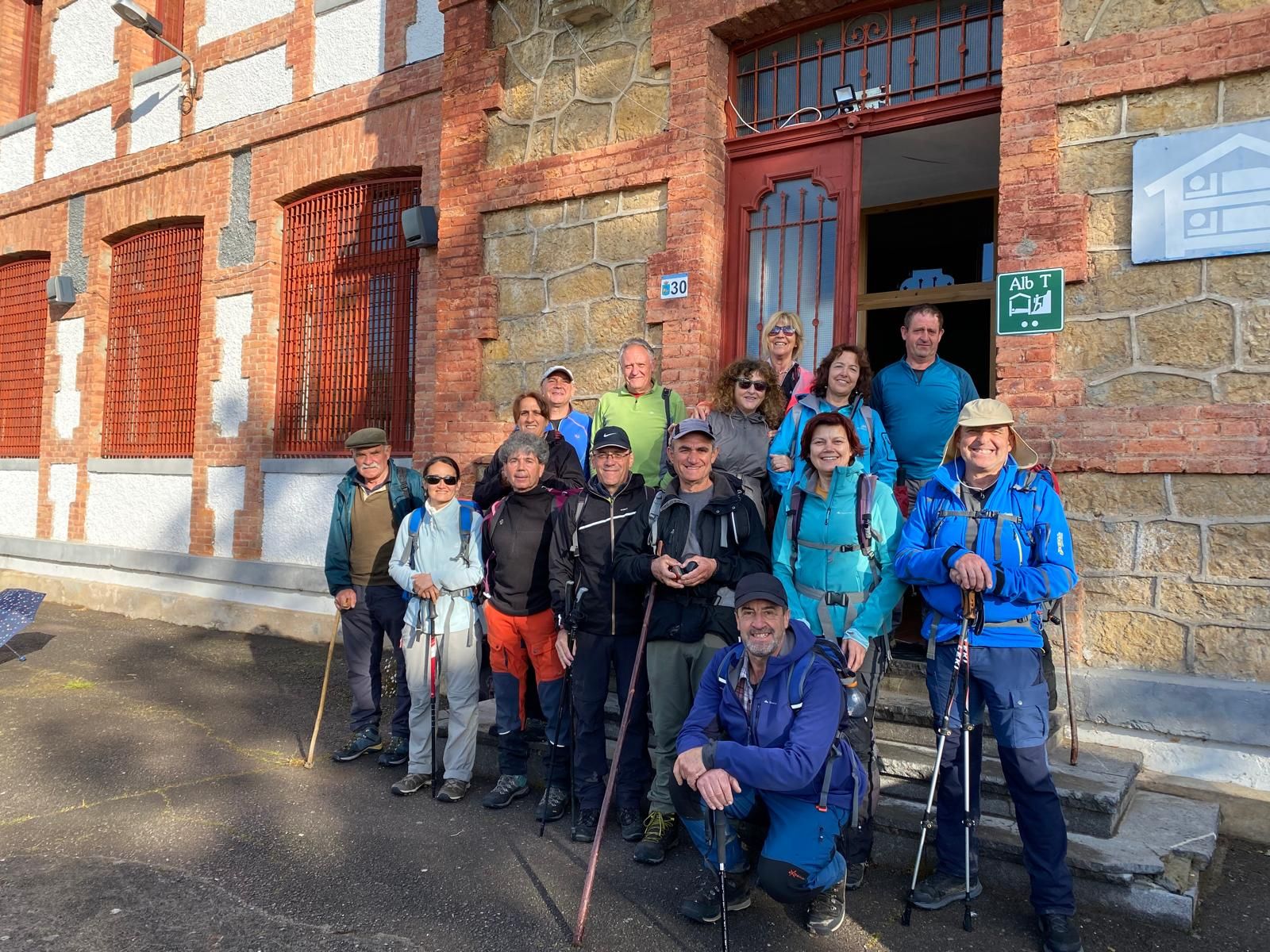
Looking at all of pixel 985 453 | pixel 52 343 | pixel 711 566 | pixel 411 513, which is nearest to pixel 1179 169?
pixel 985 453

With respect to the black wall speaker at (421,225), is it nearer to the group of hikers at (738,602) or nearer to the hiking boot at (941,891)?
the group of hikers at (738,602)

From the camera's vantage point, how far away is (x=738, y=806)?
11.5 feet

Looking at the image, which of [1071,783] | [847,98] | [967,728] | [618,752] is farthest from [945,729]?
[847,98]

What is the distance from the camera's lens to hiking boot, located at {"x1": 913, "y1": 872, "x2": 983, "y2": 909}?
143 inches

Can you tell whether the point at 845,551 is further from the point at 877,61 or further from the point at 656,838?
the point at 877,61

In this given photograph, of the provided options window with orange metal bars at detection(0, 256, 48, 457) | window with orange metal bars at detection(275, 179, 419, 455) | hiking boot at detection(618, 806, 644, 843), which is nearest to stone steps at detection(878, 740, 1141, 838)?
hiking boot at detection(618, 806, 644, 843)

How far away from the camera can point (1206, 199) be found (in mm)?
4836

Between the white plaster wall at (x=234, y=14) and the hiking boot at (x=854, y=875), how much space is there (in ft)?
32.9

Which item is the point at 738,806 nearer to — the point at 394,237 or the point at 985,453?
the point at 985,453

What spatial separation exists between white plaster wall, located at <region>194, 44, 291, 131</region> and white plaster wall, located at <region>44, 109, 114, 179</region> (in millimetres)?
1953

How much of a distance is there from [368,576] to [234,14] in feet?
26.3

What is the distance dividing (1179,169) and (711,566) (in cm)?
344

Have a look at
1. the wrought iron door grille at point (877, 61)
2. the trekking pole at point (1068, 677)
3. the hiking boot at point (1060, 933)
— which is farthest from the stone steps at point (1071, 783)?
the wrought iron door grille at point (877, 61)

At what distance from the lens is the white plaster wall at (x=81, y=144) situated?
1153cm
